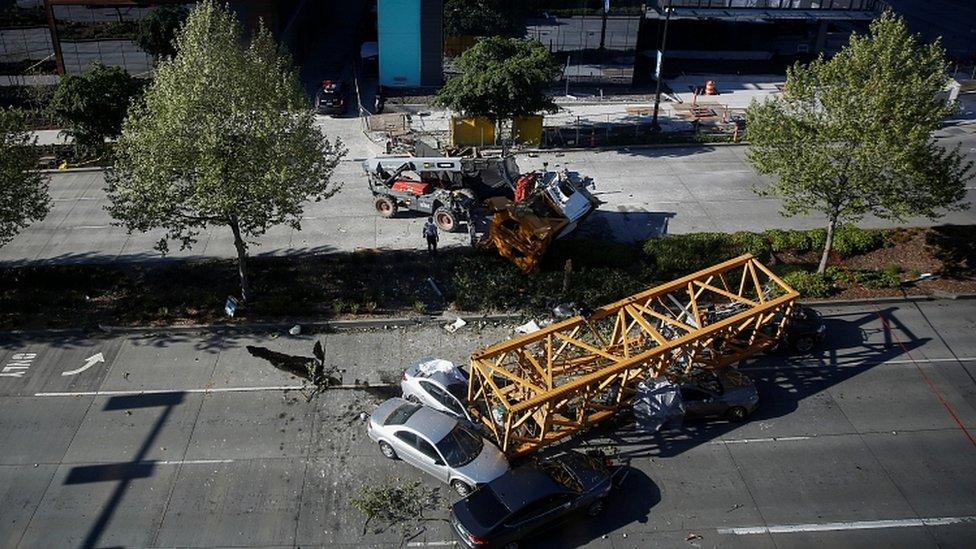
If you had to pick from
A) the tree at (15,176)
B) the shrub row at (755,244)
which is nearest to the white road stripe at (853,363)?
the shrub row at (755,244)

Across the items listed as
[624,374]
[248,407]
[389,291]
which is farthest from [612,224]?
[248,407]

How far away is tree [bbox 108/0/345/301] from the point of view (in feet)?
65.3

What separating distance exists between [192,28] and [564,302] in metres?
13.1

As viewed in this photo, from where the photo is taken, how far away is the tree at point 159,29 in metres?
35.8

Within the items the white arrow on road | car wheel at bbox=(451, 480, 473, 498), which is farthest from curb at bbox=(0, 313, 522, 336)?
car wheel at bbox=(451, 480, 473, 498)

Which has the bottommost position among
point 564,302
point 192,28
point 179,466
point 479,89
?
point 179,466

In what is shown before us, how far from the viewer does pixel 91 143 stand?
31.2m

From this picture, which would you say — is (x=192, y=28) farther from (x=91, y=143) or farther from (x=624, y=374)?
(x=624, y=374)

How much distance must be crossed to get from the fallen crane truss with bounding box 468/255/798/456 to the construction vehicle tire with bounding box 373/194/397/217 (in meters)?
9.27

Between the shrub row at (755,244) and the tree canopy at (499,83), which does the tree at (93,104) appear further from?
the shrub row at (755,244)

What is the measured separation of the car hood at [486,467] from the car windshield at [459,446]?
114 mm

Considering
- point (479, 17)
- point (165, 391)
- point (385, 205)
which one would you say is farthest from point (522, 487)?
point (479, 17)

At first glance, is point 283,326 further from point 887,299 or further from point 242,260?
point 887,299

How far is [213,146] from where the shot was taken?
19906 millimetres
